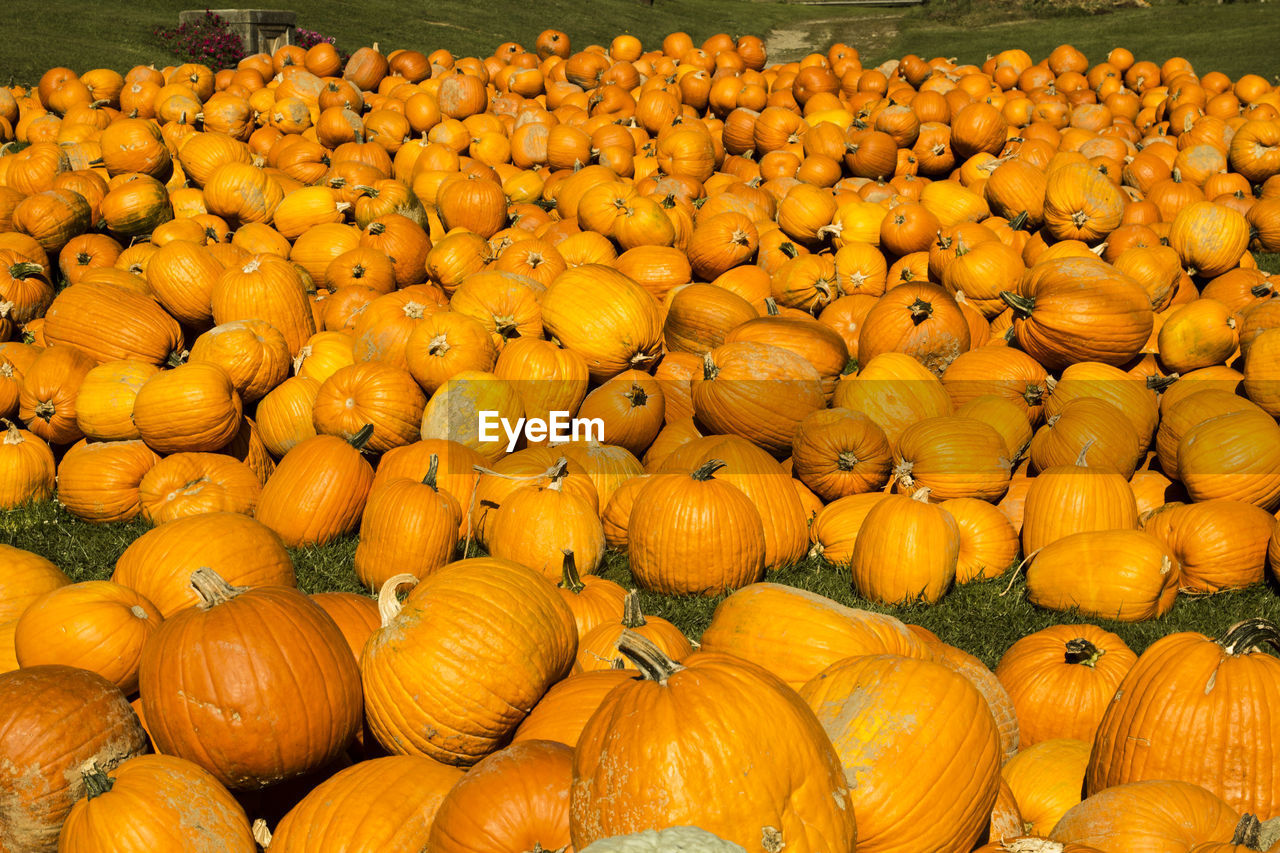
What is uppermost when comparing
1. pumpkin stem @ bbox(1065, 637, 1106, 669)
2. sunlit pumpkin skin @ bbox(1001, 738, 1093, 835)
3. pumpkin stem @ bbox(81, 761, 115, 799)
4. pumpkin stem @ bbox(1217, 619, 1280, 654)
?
pumpkin stem @ bbox(1217, 619, 1280, 654)

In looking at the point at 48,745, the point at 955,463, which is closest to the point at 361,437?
the point at 48,745

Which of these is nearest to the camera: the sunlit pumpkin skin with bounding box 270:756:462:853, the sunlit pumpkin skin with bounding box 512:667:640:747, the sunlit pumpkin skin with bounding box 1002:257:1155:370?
the sunlit pumpkin skin with bounding box 270:756:462:853

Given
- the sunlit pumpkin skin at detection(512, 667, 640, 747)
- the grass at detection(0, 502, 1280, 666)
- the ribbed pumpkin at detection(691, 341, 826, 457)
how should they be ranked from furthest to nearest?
the ribbed pumpkin at detection(691, 341, 826, 457) < the grass at detection(0, 502, 1280, 666) < the sunlit pumpkin skin at detection(512, 667, 640, 747)

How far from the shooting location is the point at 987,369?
18.7ft

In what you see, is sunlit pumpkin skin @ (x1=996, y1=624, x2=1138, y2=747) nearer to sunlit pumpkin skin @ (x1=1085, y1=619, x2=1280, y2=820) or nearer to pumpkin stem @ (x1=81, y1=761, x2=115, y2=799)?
sunlit pumpkin skin @ (x1=1085, y1=619, x2=1280, y2=820)

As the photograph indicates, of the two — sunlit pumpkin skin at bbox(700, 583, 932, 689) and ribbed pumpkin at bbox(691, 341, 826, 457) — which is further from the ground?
ribbed pumpkin at bbox(691, 341, 826, 457)

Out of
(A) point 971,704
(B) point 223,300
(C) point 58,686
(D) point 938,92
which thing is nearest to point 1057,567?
(A) point 971,704

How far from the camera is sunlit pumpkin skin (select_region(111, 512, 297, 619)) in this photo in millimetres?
3664

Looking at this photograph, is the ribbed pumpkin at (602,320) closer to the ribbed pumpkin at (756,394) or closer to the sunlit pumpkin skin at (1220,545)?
the ribbed pumpkin at (756,394)

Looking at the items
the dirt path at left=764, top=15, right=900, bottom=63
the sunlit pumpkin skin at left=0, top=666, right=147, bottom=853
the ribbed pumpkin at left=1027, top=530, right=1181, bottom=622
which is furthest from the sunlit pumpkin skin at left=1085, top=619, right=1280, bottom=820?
the dirt path at left=764, top=15, right=900, bottom=63

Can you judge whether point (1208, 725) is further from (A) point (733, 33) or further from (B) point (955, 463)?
(A) point (733, 33)

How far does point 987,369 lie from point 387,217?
179 inches

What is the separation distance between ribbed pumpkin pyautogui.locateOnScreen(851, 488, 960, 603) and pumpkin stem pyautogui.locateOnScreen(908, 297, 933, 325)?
6.08 feet

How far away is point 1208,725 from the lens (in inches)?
106
